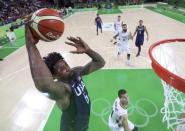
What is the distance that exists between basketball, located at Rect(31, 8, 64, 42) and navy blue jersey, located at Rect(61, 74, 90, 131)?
540mm

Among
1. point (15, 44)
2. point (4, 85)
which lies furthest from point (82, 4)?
point (4, 85)

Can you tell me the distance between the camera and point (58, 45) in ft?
45.3

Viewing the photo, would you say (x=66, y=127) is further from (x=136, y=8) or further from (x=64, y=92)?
(x=136, y=8)

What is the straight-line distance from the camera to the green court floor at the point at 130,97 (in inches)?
221

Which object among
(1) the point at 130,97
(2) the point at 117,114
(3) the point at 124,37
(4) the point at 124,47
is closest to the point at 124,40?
(3) the point at 124,37

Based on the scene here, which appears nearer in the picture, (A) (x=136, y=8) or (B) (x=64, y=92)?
(B) (x=64, y=92)

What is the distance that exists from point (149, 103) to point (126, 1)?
109 ft

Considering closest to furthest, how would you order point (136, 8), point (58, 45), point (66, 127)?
1. point (66, 127)
2. point (58, 45)
3. point (136, 8)

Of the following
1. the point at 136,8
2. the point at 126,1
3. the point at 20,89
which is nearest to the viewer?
A: the point at 20,89

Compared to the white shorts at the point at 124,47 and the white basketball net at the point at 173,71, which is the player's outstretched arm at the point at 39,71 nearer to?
the white basketball net at the point at 173,71

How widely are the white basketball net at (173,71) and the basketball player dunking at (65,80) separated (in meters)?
2.27

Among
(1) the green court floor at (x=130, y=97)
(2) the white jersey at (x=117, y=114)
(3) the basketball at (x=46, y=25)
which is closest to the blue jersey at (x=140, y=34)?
(1) the green court floor at (x=130, y=97)

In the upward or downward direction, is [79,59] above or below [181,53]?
below

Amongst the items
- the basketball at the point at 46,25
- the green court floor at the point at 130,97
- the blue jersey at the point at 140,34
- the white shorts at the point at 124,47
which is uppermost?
the basketball at the point at 46,25
